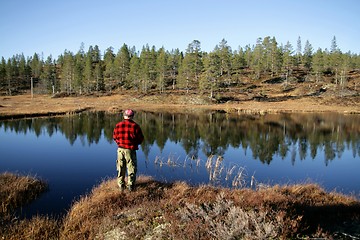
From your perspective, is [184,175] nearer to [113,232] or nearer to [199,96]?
[113,232]

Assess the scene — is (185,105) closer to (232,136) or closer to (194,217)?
(232,136)

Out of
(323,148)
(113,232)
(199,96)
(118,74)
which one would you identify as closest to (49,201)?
(113,232)

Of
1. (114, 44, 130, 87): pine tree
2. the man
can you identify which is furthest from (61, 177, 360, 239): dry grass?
(114, 44, 130, 87): pine tree

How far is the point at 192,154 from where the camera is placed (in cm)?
2375

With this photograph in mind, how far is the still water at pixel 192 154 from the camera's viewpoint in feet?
54.6

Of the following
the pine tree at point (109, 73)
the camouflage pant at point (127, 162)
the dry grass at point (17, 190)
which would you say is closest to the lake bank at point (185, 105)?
the pine tree at point (109, 73)

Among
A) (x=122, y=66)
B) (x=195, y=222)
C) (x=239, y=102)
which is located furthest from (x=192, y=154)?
(x=122, y=66)

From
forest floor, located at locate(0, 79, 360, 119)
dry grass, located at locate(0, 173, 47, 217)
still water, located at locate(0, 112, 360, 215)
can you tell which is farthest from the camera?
forest floor, located at locate(0, 79, 360, 119)

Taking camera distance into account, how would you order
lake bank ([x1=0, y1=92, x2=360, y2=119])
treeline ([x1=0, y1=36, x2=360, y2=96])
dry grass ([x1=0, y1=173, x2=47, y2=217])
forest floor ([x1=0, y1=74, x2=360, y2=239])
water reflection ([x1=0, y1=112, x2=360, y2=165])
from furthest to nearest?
treeline ([x1=0, y1=36, x2=360, y2=96])
lake bank ([x1=0, y1=92, x2=360, y2=119])
water reflection ([x1=0, y1=112, x2=360, y2=165])
dry grass ([x1=0, y1=173, x2=47, y2=217])
forest floor ([x1=0, y1=74, x2=360, y2=239])

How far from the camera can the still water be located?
16.6 m

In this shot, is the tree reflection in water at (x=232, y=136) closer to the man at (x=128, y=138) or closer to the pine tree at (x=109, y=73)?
the man at (x=128, y=138)

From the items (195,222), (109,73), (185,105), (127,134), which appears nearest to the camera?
(195,222)

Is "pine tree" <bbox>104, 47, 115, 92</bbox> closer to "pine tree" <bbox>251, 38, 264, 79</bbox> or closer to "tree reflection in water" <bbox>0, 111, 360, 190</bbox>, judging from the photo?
"pine tree" <bbox>251, 38, 264, 79</bbox>

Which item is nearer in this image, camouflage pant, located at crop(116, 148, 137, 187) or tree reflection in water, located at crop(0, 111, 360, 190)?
camouflage pant, located at crop(116, 148, 137, 187)
